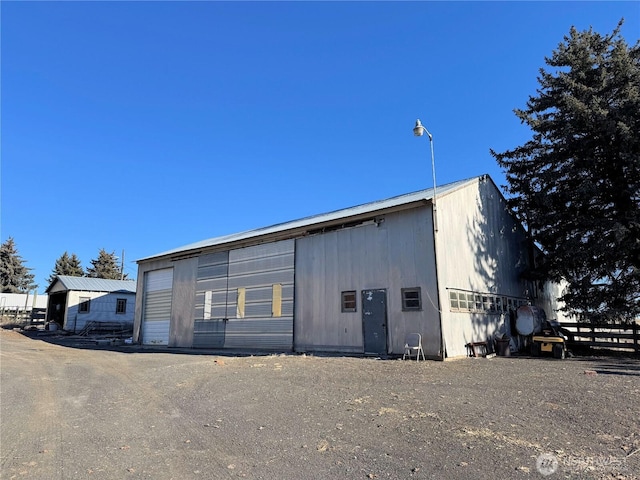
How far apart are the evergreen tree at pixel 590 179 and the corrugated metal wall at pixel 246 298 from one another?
36.7 ft

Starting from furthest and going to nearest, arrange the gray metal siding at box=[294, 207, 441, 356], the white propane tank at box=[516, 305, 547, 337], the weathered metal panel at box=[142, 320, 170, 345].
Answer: the weathered metal panel at box=[142, 320, 170, 345]
the white propane tank at box=[516, 305, 547, 337]
the gray metal siding at box=[294, 207, 441, 356]

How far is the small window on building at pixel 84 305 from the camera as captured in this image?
3759cm

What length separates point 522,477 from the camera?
3.96 meters

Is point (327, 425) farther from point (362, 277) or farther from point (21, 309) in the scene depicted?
point (21, 309)

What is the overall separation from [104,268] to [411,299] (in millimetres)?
64341

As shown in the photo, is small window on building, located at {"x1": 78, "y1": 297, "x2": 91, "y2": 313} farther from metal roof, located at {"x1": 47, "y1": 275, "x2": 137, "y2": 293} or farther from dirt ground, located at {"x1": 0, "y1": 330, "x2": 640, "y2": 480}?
dirt ground, located at {"x1": 0, "y1": 330, "x2": 640, "y2": 480}

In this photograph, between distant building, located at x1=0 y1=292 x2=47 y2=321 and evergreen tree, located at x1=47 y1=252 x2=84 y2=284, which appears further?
evergreen tree, located at x1=47 y1=252 x2=84 y2=284

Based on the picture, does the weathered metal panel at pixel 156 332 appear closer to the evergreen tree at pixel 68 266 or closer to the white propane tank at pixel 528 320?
the white propane tank at pixel 528 320

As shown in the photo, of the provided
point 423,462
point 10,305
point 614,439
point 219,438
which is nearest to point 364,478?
point 423,462

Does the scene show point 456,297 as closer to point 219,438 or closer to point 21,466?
point 219,438

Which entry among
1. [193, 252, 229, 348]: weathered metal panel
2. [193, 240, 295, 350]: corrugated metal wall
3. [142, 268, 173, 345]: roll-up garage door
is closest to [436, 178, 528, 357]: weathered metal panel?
[193, 240, 295, 350]: corrugated metal wall

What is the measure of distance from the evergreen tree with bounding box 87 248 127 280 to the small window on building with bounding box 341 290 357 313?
198ft

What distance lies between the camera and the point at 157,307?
24.0m

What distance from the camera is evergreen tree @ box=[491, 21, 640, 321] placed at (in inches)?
633
